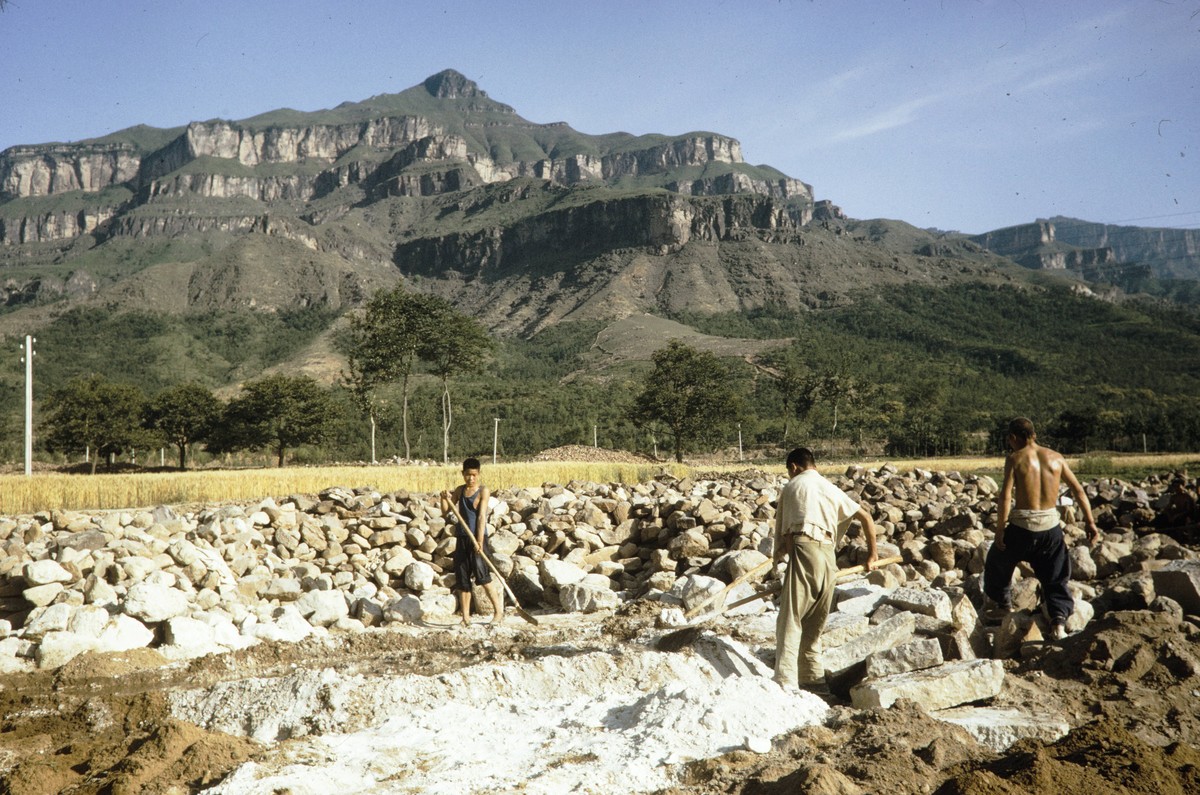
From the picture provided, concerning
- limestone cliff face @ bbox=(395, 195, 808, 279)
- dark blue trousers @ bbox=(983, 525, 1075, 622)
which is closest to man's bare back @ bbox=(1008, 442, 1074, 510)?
dark blue trousers @ bbox=(983, 525, 1075, 622)

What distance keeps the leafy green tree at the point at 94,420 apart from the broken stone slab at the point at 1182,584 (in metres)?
51.3

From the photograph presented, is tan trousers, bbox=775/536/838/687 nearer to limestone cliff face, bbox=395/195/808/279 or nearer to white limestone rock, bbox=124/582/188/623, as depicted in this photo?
white limestone rock, bbox=124/582/188/623

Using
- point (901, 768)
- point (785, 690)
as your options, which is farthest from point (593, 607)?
point (901, 768)

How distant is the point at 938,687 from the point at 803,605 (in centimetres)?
99

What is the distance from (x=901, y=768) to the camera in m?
4.08

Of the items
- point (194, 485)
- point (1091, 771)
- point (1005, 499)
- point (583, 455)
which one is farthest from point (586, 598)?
point (583, 455)

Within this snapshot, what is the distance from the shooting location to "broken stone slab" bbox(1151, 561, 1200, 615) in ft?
22.2

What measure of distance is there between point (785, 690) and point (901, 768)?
1308mm

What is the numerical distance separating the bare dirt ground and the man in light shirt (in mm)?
383

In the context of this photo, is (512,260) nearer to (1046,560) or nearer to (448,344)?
(448,344)

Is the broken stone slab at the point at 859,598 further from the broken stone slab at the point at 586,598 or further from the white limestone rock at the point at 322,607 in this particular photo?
the white limestone rock at the point at 322,607

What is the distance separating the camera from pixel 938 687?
520cm

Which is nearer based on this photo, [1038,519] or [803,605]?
[803,605]

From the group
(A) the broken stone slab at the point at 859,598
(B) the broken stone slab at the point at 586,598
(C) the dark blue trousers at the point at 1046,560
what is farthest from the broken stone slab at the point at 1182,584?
(B) the broken stone slab at the point at 586,598
